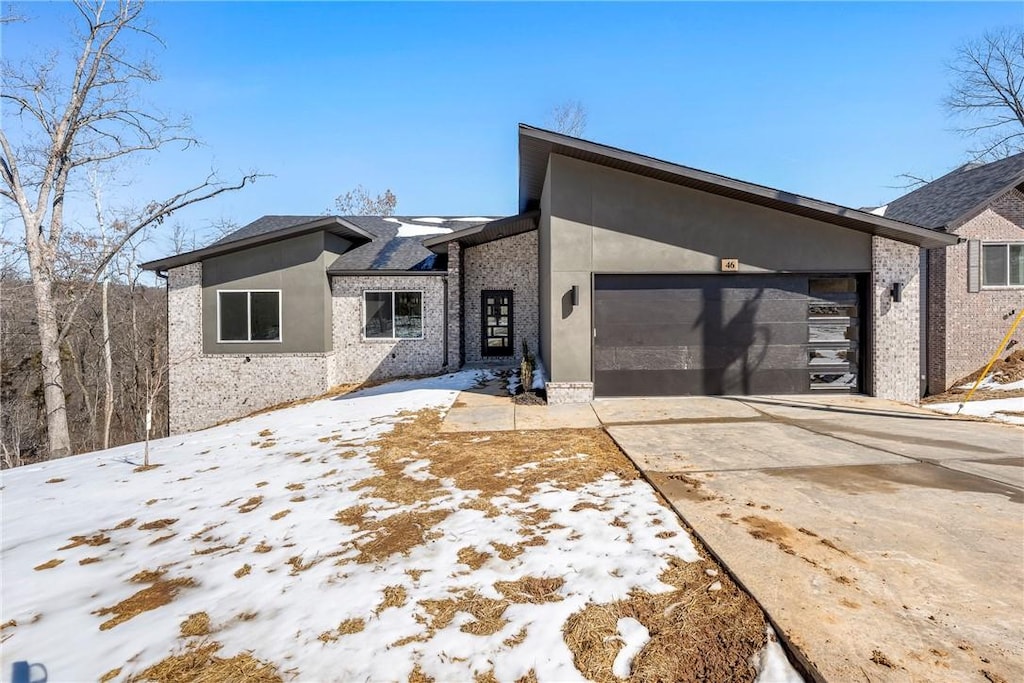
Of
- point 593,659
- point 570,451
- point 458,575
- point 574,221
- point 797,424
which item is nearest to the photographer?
point 593,659

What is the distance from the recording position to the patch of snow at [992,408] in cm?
812

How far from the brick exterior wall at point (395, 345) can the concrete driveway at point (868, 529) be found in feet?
24.5

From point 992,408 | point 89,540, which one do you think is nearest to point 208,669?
point 89,540

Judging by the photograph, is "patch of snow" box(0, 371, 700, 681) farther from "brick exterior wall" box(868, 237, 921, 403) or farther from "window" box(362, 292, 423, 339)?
"window" box(362, 292, 423, 339)

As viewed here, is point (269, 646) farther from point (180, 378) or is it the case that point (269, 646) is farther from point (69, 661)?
point (180, 378)

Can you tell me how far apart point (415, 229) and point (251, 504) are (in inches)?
515

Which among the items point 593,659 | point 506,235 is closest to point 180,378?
point 506,235

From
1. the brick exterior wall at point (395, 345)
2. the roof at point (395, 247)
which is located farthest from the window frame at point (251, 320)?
the roof at point (395, 247)

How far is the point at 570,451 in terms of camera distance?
5.37 meters

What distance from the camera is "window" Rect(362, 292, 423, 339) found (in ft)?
41.9

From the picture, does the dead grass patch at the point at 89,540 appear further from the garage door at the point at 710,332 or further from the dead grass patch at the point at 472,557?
the garage door at the point at 710,332

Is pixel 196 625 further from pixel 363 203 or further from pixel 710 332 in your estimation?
pixel 363 203

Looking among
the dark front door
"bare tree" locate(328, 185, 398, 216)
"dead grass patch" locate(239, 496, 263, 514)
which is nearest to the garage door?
the dark front door

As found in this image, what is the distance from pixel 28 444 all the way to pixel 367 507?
72.2ft
